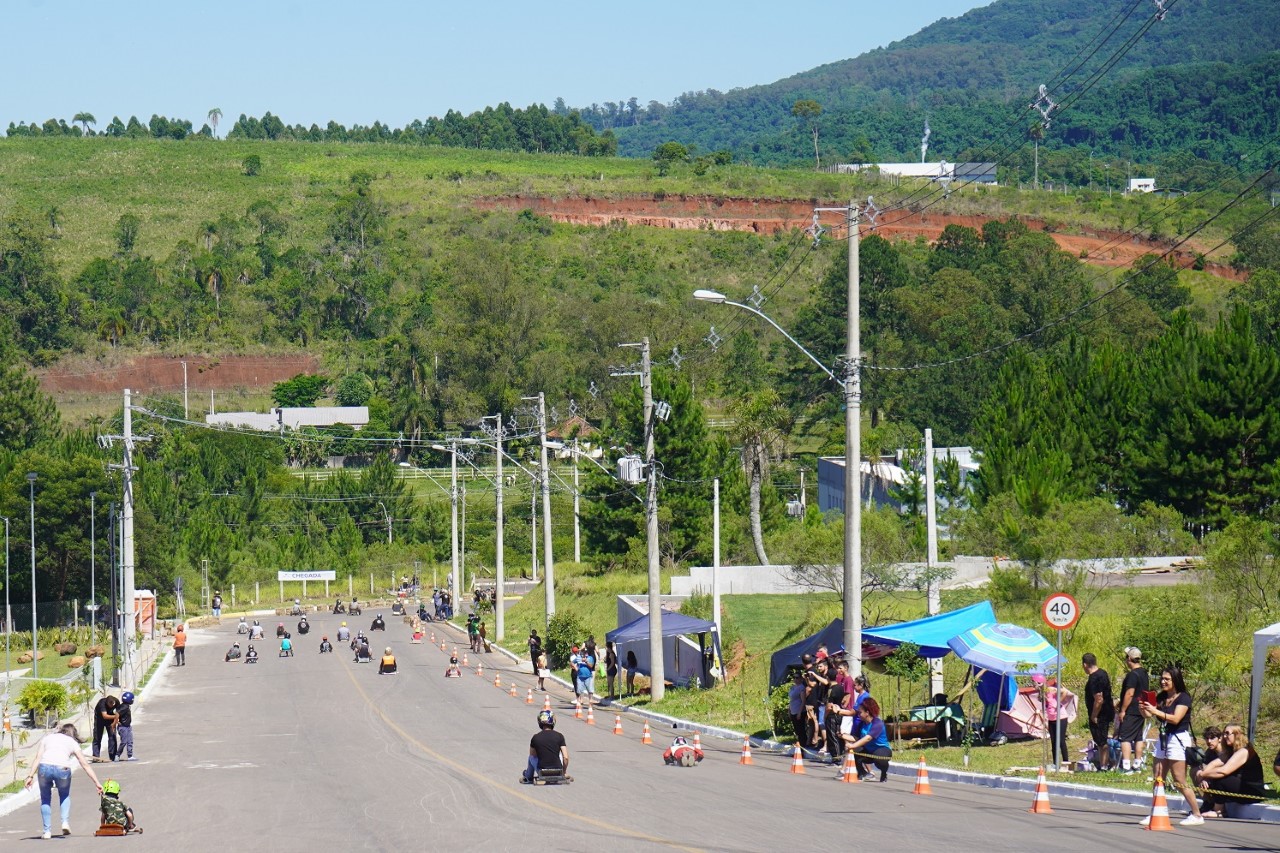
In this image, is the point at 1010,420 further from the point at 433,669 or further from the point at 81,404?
the point at 81,404

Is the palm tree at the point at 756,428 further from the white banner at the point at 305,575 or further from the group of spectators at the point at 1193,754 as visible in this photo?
the group of spectators at the point at 1193,754

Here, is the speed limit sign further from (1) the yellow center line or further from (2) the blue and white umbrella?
(1) the yellow center line

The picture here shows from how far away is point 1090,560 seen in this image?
1618 inches

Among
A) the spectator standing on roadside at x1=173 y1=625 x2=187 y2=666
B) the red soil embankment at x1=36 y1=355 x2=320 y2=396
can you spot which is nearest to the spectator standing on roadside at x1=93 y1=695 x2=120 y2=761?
the spectator standing on roadside at x1=173 y1=625 x2=187 y2=666

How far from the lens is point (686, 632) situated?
127 feet

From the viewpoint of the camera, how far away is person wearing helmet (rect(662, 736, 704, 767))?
78.2ft

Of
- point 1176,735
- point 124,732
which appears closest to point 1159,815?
point 1176,735

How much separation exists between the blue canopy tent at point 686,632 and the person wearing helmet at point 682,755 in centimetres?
1407

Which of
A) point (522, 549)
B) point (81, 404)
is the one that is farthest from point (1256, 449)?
point (81, 404)

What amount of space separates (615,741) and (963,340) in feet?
247

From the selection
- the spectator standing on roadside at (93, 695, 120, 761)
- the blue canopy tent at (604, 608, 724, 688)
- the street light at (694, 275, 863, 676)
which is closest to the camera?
the street light at (694, 275, 863, 676)

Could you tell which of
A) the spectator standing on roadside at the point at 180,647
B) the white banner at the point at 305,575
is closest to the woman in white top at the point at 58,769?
the spectator standing on roadside at the point at 180,647

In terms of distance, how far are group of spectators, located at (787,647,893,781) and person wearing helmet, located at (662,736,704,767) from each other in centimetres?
193

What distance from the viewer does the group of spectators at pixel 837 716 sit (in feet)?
71.6
